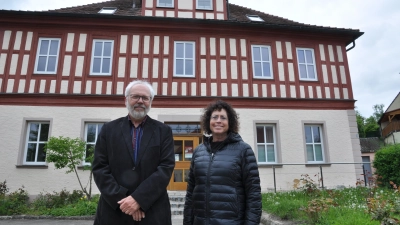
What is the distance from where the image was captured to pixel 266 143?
1023 cm

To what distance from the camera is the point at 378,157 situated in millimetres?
9234

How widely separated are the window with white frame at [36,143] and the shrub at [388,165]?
11348mm

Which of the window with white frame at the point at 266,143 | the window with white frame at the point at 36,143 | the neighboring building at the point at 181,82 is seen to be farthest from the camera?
the window with white frame at the point at 266,143

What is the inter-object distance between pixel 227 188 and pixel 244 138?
7802mm

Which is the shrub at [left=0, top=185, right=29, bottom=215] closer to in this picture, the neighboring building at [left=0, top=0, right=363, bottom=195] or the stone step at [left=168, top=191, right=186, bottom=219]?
the neighboring building at [left=0, top=0, right=363, bottom=195]

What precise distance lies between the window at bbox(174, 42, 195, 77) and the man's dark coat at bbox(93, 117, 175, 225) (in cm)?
803

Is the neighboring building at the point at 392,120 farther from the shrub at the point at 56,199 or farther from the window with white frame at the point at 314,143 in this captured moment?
the shrub at the point at 56,199

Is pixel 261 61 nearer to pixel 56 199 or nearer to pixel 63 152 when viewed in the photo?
pixel 63 152

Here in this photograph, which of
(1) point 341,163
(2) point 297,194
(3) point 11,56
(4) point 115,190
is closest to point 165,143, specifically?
(4) point 115,190

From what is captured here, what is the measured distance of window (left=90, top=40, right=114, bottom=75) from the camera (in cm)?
1016

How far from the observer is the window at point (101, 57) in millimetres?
10156

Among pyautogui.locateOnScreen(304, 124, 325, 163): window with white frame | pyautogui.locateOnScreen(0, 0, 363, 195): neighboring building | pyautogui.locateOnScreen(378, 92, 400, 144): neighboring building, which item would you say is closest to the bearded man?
pyautogui.locateOnScreen(0, 0, 363, 195): neighboring building

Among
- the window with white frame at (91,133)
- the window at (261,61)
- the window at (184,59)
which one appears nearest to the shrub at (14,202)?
the window with white frame at (91,133)

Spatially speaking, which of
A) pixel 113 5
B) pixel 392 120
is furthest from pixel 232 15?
pixel 392 120
